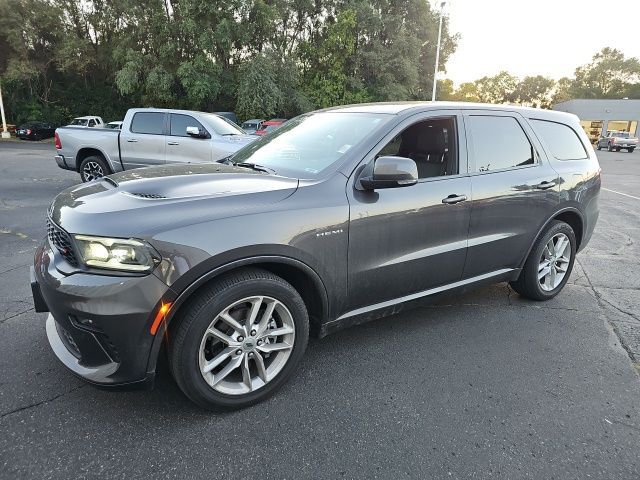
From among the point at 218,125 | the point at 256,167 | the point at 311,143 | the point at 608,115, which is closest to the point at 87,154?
the point at 218,125

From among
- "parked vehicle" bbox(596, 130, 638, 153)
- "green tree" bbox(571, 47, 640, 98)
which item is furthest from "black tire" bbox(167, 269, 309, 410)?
"green tree" bbox(571, 47, 640, 98)

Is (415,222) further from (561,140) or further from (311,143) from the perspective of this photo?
(561,140)

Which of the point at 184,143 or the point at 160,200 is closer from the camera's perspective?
the point at 160,200

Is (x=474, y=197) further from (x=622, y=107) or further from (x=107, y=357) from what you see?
(x=622, y=107)

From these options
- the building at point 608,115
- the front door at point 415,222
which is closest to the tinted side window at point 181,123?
the front door at point 415,222

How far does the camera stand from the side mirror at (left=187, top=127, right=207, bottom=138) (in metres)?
7.96

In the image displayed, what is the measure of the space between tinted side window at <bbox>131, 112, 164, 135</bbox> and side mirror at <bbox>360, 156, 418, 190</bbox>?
7.55 m

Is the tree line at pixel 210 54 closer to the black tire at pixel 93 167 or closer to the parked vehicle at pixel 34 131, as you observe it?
the parked vehicle at pixel 34 131

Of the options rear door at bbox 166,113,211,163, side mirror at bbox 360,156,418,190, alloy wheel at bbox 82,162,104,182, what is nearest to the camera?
side mirror at bbox 360,156,418,190

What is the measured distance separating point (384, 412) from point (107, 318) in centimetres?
159

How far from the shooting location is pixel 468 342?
11.3ft

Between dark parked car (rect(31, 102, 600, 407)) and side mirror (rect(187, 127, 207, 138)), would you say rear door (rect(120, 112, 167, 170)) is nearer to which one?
side mirror (rect(187, 127, 207, 138))

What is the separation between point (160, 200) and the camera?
2.35 m

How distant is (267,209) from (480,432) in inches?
66.6
